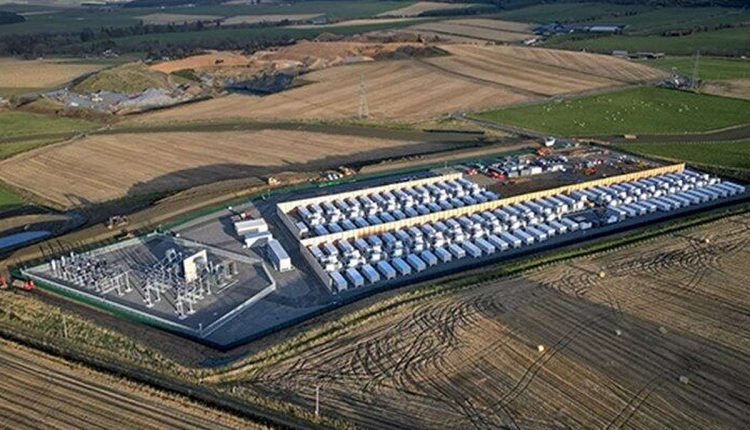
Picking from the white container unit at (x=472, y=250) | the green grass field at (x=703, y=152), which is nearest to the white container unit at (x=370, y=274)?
the white container unit at (x=472, y=250)

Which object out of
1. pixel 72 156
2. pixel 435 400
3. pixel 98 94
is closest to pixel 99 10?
pixel 98 94

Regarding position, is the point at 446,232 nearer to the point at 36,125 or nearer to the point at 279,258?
the point at 279,258

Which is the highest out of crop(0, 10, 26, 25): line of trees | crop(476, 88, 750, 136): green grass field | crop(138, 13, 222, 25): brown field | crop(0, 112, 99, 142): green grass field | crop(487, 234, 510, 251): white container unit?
crop(0, 10, 26, 25): line of trees

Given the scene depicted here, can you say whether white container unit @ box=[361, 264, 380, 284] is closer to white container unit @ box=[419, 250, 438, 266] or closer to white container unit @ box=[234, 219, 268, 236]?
white container unit @ box=[419, 250, 438, 266]

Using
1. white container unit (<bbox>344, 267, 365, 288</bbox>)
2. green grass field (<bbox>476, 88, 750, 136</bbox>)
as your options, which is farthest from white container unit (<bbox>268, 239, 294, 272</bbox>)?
green grass field (<bbox>476, 88, 750, 136</bbox>)

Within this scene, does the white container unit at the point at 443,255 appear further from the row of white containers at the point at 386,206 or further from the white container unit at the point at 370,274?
the row of white containers at the point at 386,206
